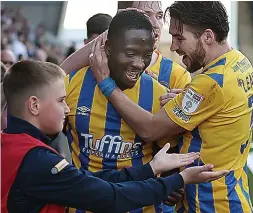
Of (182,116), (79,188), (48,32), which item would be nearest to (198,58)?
(182,116)

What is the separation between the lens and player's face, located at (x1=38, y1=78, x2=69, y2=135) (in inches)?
113

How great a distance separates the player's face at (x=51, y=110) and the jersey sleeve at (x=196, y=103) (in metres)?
0.60

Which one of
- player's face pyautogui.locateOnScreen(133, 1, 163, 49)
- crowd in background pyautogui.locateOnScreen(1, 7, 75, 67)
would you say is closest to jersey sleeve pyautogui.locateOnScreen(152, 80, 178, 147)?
player's face pyautogui.locateOnScreen(133, 1, 163, 49)

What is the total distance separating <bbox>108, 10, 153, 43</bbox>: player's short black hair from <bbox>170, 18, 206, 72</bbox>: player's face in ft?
0.46

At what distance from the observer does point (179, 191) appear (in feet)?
10.7

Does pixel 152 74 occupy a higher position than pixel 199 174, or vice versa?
pixel 152 74

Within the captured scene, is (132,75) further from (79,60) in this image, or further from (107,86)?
(79,60)

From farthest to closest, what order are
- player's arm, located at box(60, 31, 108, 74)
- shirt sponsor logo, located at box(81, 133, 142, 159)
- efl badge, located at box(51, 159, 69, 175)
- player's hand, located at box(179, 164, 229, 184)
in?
player's arm, located at box(60, 31, 108, 74) → shirt sponsor logo, located at box(81, 133, 142, 159) → player's hand, located at box(179, 164, 229, 184) → efl badge, located at box(51, 159, 69, 175)

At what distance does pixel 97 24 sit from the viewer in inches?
213

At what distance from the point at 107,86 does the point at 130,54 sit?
213 mm

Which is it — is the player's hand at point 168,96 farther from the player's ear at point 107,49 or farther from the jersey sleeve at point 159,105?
the player's ear at point 107,49

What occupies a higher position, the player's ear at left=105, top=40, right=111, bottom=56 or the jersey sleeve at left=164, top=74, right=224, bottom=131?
the player's ear at left=105, top=40, right=111, bottom=56

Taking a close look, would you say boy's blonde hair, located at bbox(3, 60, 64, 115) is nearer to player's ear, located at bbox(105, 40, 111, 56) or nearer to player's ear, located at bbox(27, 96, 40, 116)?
player's ear, located at bbox(27, 96, 40, 116)

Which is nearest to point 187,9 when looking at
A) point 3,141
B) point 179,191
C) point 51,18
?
point 179,191
